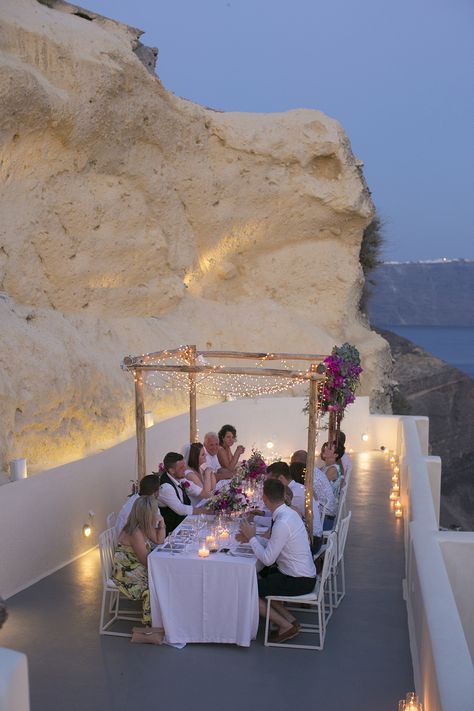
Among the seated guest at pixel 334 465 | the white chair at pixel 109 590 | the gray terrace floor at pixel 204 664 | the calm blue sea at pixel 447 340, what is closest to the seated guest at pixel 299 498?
the gray terrace floor at pixel 204 664

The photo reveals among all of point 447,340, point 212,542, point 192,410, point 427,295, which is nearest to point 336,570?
point 212,542

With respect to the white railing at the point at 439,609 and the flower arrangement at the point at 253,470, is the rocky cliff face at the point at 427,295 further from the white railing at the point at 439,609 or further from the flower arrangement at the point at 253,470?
the white railing at the point at 439,609

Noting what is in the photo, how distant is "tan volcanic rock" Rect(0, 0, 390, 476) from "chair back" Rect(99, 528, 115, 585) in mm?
2817

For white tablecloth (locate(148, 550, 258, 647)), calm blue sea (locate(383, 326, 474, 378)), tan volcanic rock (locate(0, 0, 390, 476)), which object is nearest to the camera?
white tablecloth (locate(148, 550, 258, 647))

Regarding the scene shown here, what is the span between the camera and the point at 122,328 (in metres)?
14.6

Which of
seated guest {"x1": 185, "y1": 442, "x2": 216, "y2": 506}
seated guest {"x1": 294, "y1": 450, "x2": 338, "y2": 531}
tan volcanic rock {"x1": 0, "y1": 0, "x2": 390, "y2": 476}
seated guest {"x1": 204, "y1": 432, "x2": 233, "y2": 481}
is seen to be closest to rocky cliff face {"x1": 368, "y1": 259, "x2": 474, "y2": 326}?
tan volcanic rock {"x1": 0, "y1": 0, "x2": 390, "y2": 476}

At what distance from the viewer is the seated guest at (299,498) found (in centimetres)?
746

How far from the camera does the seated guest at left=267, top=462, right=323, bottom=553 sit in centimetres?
746

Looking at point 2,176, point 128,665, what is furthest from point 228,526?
point 2,176

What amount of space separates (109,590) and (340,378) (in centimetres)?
544

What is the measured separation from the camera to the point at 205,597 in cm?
624

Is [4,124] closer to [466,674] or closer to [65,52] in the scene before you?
[65,52]

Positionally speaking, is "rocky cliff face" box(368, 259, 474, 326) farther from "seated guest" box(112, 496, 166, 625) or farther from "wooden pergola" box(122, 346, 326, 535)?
"seated guest" box(112, 496, 166, 625)

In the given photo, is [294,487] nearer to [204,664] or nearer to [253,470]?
[253,470]
